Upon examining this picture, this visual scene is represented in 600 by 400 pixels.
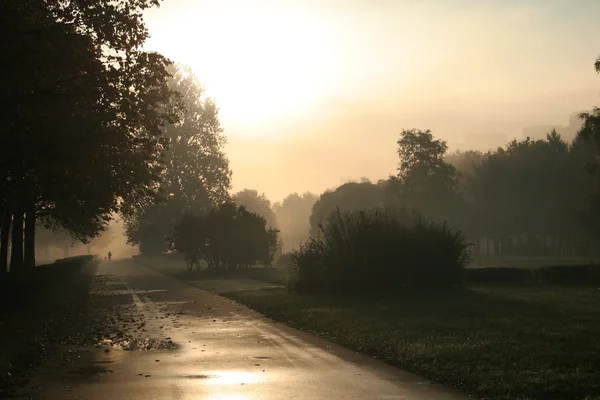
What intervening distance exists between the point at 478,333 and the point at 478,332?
210mm

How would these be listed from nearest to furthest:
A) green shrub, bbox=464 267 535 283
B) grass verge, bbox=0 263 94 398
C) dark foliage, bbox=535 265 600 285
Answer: grass verge, bbox=0 263 94 398, dark foliage, bbox=535 265 600 285, green shrub, bbox=464 267 535 283

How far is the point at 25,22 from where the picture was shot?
1761cm

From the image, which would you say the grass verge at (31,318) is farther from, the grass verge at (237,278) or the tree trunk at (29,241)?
the grass verge at (237,278)

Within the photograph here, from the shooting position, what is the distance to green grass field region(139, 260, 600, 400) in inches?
463

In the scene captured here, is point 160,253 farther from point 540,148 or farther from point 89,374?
point 89,374

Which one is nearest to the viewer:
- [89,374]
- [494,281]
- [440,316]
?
[89,374]

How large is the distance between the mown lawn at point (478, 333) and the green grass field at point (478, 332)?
0.02 metres

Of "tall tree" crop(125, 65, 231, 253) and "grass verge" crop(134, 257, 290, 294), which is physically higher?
"tall tree" crop(125, 65, 231, 253)

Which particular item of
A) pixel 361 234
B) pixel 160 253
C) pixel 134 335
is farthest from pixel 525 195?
pixel 134 335

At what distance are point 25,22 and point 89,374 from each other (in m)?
9.18

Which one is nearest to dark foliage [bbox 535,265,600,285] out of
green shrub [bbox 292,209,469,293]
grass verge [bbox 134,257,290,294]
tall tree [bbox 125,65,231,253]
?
green shrub [bbox 292,209,469,293]

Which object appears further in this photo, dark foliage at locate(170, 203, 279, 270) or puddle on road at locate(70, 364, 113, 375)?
dark foliage at locate(170, 203, 279, 270)

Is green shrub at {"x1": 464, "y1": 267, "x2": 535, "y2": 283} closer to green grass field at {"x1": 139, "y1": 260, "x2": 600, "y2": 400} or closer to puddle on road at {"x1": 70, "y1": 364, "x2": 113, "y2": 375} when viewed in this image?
green grass field at {"x1": 139, "y1": 260, "x2": 600, "y2": 400}

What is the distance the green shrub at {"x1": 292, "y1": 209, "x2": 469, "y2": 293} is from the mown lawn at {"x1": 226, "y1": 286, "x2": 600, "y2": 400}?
77.2 inches
